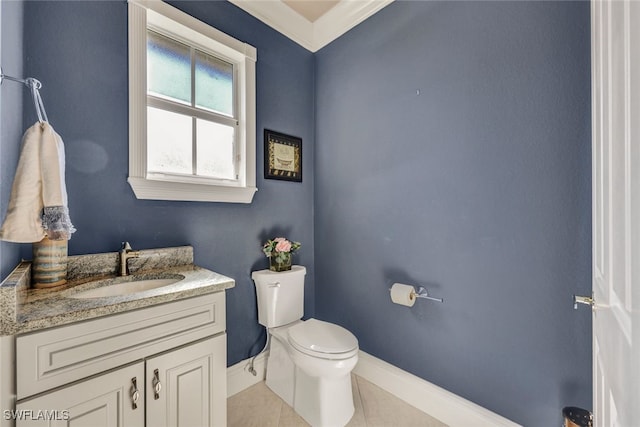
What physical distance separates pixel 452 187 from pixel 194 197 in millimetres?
1539

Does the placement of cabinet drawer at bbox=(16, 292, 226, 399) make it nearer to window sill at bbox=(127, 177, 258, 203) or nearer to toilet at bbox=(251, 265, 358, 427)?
toilet at bbox=(251, 265, 358, 427)

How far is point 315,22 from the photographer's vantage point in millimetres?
2217

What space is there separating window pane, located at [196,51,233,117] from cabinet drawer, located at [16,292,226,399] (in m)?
1.33

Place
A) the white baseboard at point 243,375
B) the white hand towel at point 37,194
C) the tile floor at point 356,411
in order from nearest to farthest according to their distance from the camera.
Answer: the white hand towel at point 37,194 → the tile floor at point 356,411 → the white baseboard at point 243,375

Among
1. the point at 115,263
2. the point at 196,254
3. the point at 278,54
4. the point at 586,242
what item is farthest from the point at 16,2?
the point at 586,242

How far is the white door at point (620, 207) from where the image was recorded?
0.38 metres

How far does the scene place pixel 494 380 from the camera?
1.37 m

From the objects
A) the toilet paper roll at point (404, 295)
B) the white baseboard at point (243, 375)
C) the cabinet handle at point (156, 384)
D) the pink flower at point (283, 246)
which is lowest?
the white baseboard at point (243, 375)

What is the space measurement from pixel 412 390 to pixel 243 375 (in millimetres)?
1126

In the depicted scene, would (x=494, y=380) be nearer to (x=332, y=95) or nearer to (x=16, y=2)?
(x=332, y=95)

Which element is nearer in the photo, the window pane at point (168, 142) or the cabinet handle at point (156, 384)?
the cabinet handle at point (156, 384)

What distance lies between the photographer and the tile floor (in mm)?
1512

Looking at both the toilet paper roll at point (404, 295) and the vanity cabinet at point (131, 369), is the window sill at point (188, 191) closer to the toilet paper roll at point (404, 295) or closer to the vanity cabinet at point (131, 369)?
the vanity cabinet at point (131, 369)

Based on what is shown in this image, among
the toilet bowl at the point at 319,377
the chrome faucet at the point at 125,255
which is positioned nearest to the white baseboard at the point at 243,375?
the toilet bowl at the point at 319,377
